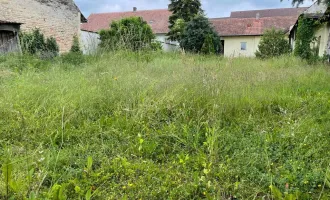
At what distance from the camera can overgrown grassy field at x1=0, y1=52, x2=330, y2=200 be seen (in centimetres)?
171

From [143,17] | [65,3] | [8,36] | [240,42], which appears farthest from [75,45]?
[143,17]

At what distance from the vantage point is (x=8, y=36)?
1045 centimetres

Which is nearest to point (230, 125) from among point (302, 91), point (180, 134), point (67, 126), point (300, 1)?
point (180, 134)

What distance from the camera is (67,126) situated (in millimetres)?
2578

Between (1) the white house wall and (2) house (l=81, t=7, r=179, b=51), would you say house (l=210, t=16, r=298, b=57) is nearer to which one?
(1) the white house wall

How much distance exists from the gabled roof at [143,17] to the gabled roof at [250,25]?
7.34m

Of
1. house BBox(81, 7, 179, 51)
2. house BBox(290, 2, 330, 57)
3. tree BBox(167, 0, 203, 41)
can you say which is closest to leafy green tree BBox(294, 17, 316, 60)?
house BBox(290, 2, 330, 57)

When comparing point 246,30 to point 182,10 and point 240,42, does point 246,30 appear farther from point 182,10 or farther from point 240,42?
point 182,10

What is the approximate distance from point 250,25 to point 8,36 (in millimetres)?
20232

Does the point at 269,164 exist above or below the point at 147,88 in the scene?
below

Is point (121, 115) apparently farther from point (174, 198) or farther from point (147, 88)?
point (174, 198)

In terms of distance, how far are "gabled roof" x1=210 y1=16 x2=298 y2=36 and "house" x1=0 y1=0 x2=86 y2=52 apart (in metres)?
13.7

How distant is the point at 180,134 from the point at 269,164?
2.86ft

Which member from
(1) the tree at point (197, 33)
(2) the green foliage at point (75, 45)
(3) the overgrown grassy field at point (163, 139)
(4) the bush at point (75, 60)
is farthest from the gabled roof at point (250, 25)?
(3) the overgrown grassy field at point (163, 139)
